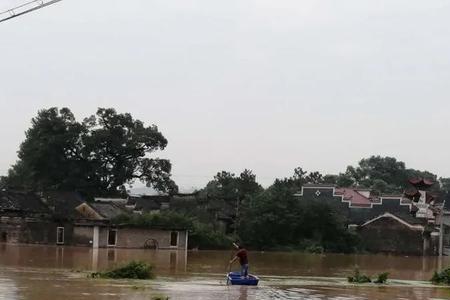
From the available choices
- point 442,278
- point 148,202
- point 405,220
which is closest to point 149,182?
point 148,202

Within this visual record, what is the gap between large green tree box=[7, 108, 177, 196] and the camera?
80875 mm

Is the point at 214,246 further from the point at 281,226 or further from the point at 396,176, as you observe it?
the point at 396,176

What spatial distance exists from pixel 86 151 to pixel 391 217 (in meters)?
34.7

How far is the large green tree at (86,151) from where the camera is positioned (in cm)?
8088

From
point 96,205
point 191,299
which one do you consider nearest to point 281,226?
point 96,205

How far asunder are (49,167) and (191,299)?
64.8 m

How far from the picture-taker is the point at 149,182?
89625 mm

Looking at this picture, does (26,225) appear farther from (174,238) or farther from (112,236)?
(174,238)

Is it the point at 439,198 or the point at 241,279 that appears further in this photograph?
the point at 439,198

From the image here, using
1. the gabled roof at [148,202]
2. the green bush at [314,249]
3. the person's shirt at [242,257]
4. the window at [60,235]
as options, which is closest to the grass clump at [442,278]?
the person's shirt at [242,257]

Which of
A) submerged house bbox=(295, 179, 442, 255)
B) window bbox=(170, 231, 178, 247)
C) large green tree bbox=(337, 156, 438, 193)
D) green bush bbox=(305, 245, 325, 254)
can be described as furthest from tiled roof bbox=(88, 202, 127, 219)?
large green tree bbox=(337, 156, 438, 193)

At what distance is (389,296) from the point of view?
2267 cm

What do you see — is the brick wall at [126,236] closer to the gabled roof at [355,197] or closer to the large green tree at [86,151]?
the large green tree at [86,151]

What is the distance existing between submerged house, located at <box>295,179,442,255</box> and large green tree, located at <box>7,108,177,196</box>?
2023 centimetres
